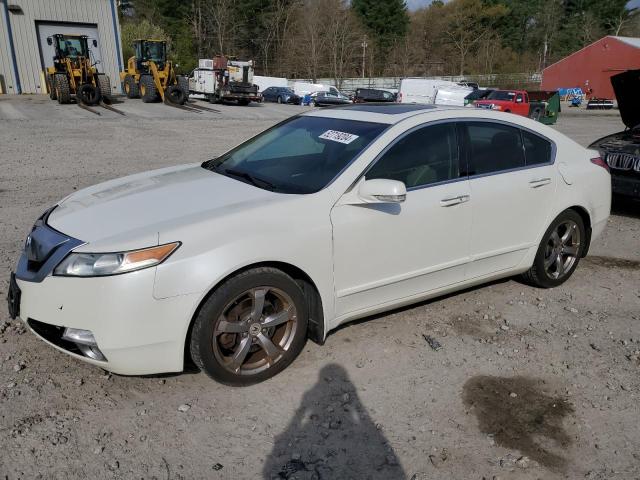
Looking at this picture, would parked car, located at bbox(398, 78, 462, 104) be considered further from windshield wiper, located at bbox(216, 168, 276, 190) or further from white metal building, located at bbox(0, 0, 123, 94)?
windshield wiper, located at bbox(216, 168, 276, 190)

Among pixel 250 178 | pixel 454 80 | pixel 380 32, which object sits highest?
pixel 380 32

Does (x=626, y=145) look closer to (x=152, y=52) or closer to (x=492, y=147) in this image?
(x=492, y=147)

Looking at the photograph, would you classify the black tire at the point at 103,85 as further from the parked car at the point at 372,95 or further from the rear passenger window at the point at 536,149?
the rear passenger window at the point at 536,149

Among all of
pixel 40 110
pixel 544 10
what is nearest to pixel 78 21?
pixel 40 110

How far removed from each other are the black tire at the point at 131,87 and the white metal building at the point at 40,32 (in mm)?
5030

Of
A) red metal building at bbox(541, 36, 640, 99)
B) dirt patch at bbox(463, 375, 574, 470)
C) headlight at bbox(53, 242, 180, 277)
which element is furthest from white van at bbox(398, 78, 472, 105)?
headlight at bbox(53, 242, 180, 277)

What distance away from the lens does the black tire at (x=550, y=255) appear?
433cm

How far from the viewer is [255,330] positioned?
3020 mm

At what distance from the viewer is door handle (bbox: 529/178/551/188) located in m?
4.06

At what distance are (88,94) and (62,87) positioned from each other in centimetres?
104

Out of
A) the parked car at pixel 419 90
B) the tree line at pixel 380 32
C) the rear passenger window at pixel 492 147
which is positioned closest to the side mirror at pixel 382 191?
the rear passenger window at pixel 492 147

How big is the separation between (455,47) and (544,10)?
1479cm

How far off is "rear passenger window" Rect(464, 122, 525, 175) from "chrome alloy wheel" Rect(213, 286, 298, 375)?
68.5 inches

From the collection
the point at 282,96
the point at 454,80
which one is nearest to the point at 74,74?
the point at 282,96
